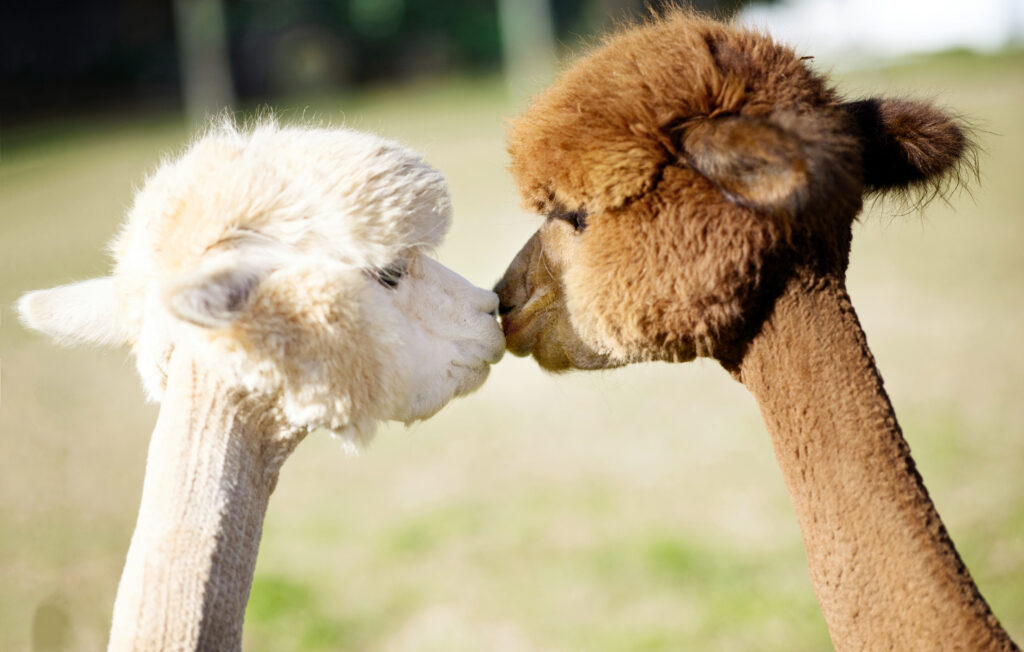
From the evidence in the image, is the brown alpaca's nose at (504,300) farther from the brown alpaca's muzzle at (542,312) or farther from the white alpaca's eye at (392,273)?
the white alpaca's eye at (392,273)

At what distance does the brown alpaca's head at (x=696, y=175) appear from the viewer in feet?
5.26

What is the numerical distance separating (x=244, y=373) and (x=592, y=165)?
2.68 feet

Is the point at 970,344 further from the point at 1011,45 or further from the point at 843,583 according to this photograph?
the point at 1011,45

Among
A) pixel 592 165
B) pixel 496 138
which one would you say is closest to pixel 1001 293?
pixel 592 165

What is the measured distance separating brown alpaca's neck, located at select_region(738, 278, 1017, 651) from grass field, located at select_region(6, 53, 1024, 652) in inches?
23.0

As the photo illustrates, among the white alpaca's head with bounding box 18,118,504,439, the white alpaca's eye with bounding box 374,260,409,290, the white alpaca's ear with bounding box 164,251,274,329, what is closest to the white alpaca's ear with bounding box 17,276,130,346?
the white alpaca's head with bounding box 18,118,504,439

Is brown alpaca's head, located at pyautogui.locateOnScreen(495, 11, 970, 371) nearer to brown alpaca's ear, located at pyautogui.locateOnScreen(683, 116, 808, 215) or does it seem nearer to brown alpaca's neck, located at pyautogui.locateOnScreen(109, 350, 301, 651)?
brown alpaca's ear, located at pyautogui.locateOnScreen(683, 116, 808, 215)

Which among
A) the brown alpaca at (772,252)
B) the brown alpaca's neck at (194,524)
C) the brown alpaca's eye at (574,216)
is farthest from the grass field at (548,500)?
the brown alpaca's neck at (194,524)

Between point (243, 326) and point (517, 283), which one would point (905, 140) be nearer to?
point (517, 283)

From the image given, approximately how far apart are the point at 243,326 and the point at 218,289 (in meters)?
0.13

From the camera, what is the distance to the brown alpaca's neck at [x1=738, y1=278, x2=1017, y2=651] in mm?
1558

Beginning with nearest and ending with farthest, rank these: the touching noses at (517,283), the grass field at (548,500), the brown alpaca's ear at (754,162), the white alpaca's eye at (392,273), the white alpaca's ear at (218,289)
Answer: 1. the white alpaca's ear at (218,289)
2. the brown alpaca's ear at (754,162)
3. the white alpaca's eye at (392,273)
4. the touching noses at (517,283)
5. the grass field at (548,500)

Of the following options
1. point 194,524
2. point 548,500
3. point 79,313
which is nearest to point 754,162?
point 194,524

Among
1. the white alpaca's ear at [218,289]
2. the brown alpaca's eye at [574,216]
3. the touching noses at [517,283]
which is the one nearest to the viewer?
the white alpaca's ear at [218,289]
